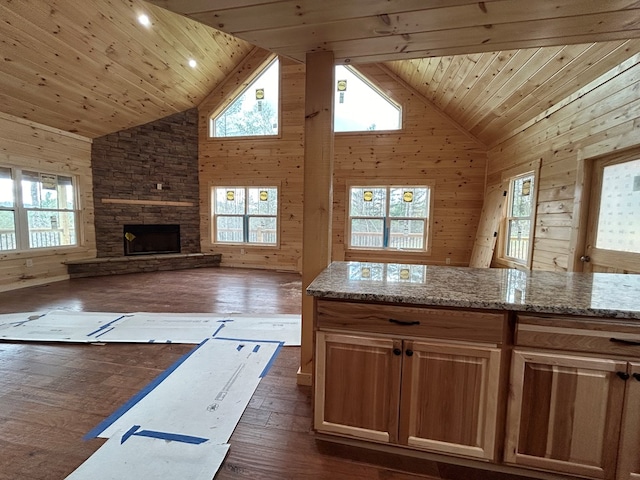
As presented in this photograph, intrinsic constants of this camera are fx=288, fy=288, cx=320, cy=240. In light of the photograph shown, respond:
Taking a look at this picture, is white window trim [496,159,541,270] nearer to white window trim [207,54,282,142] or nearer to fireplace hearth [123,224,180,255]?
white window trim [207,54,282,142]

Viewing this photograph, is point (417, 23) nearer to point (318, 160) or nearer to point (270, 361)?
point (318, 160)

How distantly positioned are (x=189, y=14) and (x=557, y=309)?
228cm

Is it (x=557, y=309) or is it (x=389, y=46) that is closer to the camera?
(x=557, y=309)

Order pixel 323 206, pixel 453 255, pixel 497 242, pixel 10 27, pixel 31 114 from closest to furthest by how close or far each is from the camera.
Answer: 1. pixel 323 206
2. pixel 10 27
3. pixel 31 114
4. pixel 497 242
5. pixel 453 255

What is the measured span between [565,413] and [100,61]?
6.03 meters

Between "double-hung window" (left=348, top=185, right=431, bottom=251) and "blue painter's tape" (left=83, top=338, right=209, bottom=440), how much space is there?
434cm

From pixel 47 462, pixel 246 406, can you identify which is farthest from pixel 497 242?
pixel 47 462

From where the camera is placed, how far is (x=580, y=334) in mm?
1181

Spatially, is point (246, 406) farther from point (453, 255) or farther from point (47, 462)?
point (453, 255)

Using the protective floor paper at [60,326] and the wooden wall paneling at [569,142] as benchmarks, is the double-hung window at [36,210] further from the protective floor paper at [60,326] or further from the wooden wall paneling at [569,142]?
the wooden wall paneling at [569,142]

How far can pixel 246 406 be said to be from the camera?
1.82 m

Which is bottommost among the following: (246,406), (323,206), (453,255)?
(246,406)

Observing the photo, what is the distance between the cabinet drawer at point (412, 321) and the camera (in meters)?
1.25

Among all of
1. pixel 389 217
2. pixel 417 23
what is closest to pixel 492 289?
pixel 417 23
